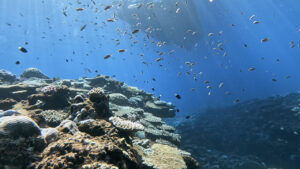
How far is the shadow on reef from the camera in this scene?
15062mm

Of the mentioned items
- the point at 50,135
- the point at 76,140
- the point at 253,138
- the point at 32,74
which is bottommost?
the point at 76,140

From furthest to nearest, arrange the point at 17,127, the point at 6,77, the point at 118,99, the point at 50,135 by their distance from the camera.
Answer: the point at 6,77 < the point at 118,99 < the point at 50,135 < the point at 17,127

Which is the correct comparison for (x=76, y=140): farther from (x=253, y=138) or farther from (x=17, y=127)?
(x=253, y=138)

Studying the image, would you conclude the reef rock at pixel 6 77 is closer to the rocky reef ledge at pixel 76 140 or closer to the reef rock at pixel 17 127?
the rocky reef ledge at pixel 76 140

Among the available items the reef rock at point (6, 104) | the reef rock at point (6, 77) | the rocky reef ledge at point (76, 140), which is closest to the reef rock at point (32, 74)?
the reef rock at point (6, 77)

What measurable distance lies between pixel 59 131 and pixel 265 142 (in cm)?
1745

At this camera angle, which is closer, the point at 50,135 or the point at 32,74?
the point at 50,135

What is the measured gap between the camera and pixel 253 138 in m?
17.9

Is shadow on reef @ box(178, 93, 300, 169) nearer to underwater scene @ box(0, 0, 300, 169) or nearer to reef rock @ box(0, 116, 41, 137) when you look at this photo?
underwater scene @ box(0, 0, 300, 169)

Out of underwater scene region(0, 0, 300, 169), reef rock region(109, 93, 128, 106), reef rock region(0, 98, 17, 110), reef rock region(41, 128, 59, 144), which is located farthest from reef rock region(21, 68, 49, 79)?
reef rock region(41, 128, 59, 144)

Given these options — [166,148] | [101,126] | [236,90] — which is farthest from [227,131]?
[236,90]

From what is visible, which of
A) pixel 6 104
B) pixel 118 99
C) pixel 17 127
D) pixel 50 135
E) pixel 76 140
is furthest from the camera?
pixel 118 99

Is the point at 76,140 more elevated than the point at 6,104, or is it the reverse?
the point at 6,104

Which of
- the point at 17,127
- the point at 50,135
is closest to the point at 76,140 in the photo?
the point at 50,135
